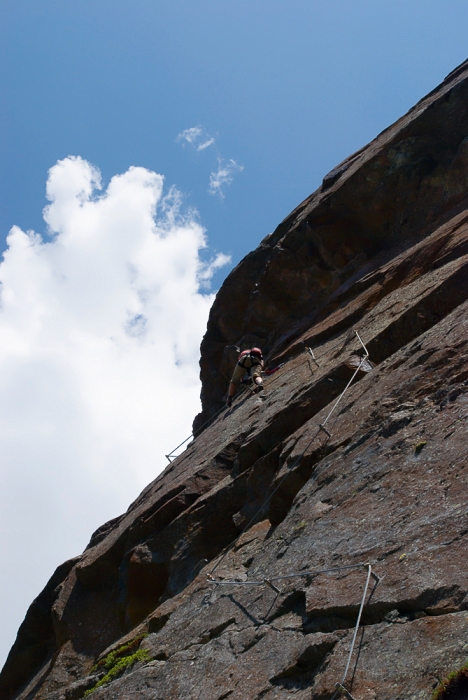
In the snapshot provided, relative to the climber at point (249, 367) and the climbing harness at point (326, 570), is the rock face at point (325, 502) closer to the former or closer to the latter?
the climbing harness at point (326, 570)

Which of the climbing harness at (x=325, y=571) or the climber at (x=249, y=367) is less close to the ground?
the climber at (x=249, y=367)

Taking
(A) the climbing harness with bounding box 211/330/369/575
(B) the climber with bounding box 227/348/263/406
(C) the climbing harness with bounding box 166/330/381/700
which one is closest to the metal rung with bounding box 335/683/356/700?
(C) the climbing harness with bounding box 166/330/381/700

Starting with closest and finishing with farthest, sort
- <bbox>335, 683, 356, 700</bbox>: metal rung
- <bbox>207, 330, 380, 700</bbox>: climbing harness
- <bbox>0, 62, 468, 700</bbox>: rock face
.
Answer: <bbox>335, 683, 356, 700</bbox>: metal rung, <bbox>207, 330, 380, 700</bbox>: climbing harness, <bbox>0, 62, 468, 700</bbox>: rock face

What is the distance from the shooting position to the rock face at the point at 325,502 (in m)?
7.18

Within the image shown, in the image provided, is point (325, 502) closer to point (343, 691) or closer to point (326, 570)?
point (326, 570)

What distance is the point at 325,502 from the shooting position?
31.5ft

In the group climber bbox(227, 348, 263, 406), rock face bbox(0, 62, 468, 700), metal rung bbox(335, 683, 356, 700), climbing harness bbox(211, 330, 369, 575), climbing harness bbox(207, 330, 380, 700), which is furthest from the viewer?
climber bbox(227, 348, 263, 406)

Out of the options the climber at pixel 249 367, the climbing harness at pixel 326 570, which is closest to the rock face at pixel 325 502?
the climbing harness at pixel 326 570

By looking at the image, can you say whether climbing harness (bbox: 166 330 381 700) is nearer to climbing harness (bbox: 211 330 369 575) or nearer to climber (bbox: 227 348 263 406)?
climbing harness (bbox: 211 330 369 575)

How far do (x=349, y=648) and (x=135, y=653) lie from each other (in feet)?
15.9

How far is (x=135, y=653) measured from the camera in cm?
1056

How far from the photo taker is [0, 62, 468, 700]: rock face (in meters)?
7.18

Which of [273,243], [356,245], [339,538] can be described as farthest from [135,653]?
[273,243]

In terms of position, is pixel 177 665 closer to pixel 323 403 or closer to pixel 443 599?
pixel 443 599
